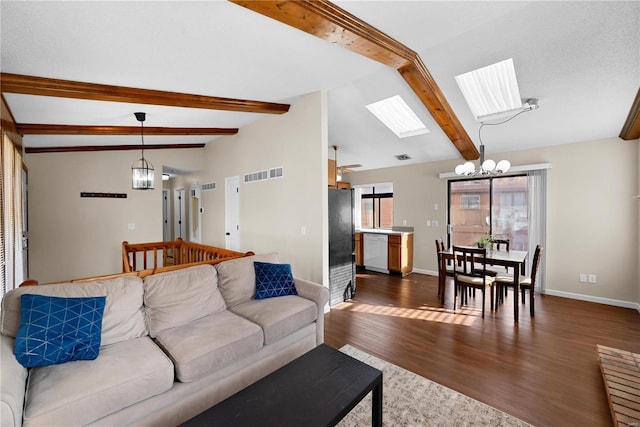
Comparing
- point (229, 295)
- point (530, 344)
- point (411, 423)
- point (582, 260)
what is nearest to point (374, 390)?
point (411, 423)

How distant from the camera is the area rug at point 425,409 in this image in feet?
6.12

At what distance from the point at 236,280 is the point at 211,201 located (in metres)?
4.07

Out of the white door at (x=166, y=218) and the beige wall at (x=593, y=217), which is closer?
the beige wall at (x=593, y=217)

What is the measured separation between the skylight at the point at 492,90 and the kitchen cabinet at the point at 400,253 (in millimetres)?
2648

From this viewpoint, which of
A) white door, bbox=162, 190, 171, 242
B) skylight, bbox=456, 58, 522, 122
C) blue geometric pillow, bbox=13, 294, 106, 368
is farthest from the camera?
white door, bbox=162, 190, 171, 242

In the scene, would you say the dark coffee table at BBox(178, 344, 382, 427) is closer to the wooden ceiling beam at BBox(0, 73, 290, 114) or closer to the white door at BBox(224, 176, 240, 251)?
the wooden ceiling beam at BBox(0, 73, 290, 114)

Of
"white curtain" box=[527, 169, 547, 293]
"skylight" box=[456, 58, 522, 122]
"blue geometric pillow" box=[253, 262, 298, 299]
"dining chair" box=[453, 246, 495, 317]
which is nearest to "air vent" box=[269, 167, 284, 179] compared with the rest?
"blue geometric pillow" box=[253, 262, 298, 299]

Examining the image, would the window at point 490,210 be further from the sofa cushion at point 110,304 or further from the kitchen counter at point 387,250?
the sofa cushion at point 110,304

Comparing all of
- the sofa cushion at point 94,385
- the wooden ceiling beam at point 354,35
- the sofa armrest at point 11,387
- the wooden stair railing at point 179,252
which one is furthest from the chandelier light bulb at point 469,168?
the sofa armrest at point 11,387

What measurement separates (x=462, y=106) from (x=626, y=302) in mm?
3667

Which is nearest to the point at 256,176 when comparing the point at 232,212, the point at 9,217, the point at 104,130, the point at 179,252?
the point at 232,212

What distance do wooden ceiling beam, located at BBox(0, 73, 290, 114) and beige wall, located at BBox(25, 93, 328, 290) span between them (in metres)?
0.94

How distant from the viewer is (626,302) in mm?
3955

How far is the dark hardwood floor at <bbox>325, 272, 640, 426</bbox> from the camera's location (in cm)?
209
